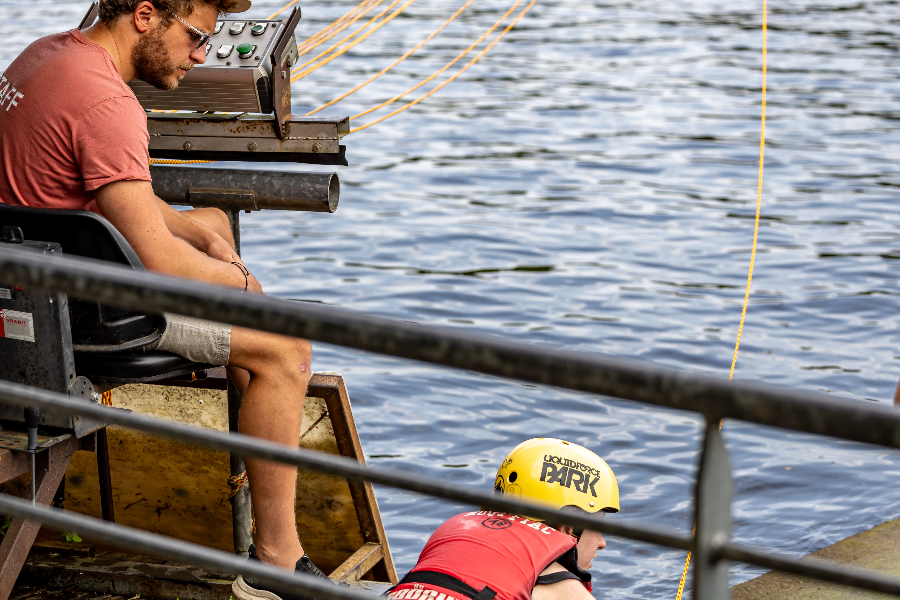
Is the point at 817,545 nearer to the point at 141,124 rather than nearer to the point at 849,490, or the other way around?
the point at 849,490

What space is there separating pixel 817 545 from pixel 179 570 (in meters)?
3.13

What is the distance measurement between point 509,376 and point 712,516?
0.82 ft

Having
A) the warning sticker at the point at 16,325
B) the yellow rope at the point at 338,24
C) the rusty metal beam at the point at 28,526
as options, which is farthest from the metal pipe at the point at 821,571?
the yellow rope at the point at 338,24

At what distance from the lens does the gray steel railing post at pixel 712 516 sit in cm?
119

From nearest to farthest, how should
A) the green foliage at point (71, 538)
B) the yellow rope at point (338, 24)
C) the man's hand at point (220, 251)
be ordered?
the man's hand at point (220, 251) → the green foliage at point (71, 538) → the yellow rope at point (338, 24)

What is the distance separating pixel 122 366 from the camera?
3090 millimetres

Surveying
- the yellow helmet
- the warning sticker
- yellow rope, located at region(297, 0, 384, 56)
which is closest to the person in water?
the yellow helmet

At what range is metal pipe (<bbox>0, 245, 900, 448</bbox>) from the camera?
1.10 metres

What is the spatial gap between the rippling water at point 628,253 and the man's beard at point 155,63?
2839 mm

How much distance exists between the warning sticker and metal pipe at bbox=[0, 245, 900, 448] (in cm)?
157

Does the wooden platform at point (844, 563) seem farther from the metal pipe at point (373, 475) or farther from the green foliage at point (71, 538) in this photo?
the metal pipe at point (373, 475)

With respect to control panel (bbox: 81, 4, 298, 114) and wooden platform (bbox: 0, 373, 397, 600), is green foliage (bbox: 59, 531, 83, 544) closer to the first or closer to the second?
wooden platform (bbox: 0, 373, 397, 600)

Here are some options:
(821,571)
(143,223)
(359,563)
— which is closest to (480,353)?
(821,571)

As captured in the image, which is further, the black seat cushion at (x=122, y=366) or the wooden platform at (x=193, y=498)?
the wooden platform at (x=193, y=498)
